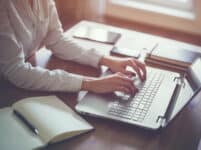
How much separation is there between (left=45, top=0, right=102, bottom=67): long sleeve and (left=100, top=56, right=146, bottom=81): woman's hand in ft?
0.11

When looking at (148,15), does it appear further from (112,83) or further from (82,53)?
(112,83)

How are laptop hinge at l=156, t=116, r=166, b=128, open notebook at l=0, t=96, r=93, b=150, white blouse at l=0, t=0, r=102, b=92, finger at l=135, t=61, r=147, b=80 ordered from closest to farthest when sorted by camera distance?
1. open notebook at l=0, t=96, r=93, b=150
2. laptop hinge at l=156, t=116, r=166, b=128
3. white blouse at l=0, t=0, r=102, b=92
4. finger at l=135, t=61, r=147, b=80

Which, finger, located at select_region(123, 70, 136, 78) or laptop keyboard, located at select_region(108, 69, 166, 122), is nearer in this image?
laptop keyboard, located at select_region(108, 69, 166, 122)

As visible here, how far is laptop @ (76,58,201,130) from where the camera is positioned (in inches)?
46.5

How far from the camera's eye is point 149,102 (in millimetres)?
1264

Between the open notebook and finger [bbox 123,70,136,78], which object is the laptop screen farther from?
the open notebook

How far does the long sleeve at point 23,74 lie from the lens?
127 centimetres

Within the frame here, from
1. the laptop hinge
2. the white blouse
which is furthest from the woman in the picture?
the laptop hinge

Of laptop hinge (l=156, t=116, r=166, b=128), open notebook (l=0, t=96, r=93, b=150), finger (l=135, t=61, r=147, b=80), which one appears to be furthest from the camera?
finger (l=135, t=61, r=147, b=80)

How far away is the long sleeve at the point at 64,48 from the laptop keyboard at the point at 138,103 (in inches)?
9.0

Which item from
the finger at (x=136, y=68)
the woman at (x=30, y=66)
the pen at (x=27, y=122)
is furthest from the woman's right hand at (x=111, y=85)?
the pen at (x=27, y=122)

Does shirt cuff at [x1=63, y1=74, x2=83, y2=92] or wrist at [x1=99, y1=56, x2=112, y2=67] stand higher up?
shirt cuff at [x1=63, y1=74, x2=83, y2=92]

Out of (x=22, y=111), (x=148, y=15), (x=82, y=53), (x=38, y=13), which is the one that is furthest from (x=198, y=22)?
(x=22, y=111)

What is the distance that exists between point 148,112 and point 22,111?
367mm
